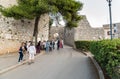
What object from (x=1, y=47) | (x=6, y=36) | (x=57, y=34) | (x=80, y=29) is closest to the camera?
(x=1, y=47)

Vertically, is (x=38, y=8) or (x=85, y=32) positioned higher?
(x=38, y=8)

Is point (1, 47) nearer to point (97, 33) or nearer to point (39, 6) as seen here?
point (39, 6)

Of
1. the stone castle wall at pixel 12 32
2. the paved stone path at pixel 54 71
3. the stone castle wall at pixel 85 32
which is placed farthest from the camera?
the stone castle wall at pixel 85 32

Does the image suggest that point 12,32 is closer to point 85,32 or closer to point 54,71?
point 54,71

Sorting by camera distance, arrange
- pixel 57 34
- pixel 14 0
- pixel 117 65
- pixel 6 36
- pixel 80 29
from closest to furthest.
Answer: pixel 117 65
pixel 6 36
pixel 14 0
pixel 80 29
pixel 57 34

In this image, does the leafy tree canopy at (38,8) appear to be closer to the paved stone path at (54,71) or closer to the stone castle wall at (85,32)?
the paved stone path at (54,71)

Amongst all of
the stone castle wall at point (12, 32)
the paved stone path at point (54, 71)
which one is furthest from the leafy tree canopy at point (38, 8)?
the paved stone path at point (54, 71)

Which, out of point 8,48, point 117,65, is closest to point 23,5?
point 8,48

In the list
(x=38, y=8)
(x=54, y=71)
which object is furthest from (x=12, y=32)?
(x=54, y=71)

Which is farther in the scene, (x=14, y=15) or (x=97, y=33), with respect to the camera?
(x=97, y=33)

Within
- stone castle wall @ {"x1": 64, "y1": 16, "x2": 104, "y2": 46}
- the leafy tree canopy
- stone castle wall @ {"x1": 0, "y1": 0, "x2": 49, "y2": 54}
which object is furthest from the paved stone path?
stone castle wall @ {"x1": 64, "y1": 16, "x2": 104, "y2": 46}

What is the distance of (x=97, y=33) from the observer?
44.5 m

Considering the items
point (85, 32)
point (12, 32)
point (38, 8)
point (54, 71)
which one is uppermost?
point (38, 8)

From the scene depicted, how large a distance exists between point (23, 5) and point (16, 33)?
419 centimetres
